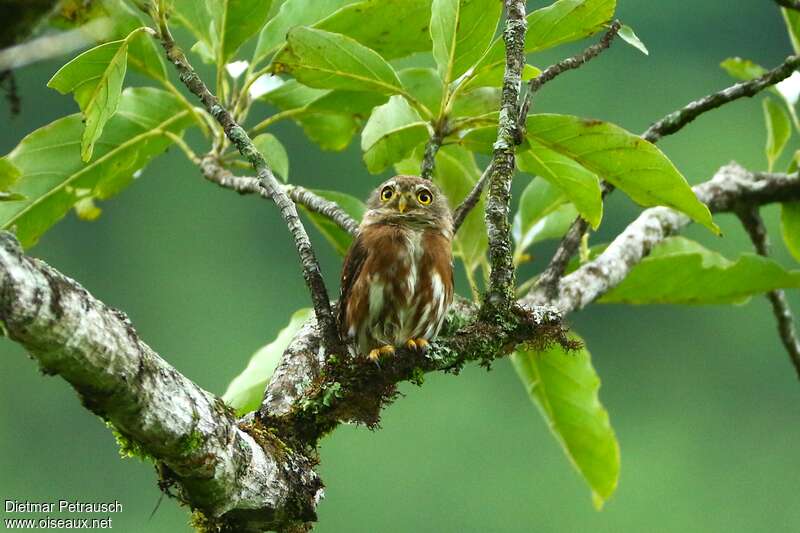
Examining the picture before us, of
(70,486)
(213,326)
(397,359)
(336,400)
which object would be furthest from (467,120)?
(213,326)

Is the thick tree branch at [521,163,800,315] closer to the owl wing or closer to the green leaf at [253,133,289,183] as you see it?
the owl wing

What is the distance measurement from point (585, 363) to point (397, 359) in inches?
57.7

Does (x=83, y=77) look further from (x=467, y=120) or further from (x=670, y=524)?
(x=670, y=524)

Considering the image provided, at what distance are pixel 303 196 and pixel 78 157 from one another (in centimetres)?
79

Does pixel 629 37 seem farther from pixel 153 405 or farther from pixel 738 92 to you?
pixel 153 405

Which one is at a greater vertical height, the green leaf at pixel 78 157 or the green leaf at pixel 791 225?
the green leaf at pixel 78 157

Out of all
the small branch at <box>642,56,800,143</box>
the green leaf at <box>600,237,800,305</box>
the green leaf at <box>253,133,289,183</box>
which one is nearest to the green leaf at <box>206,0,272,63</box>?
the green leaf at <box>253,133,289,183</box>

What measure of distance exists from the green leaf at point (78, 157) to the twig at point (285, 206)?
0.77 metres

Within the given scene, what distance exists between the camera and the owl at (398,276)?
12.7 feet

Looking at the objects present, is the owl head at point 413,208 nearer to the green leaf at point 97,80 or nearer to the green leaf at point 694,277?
the green leaf at point 694,277

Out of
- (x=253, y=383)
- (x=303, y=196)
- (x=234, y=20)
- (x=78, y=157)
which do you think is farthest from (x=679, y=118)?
(x=78, y=157)

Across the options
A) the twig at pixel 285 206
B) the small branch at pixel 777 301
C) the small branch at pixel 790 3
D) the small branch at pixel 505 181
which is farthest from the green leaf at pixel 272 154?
the small branch at pixel 777 301

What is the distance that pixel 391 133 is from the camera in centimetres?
374

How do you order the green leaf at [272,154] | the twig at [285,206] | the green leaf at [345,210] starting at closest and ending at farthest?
the twig at [285,206]
the green leaf at [272,154]
the green leaf at [345,210]
